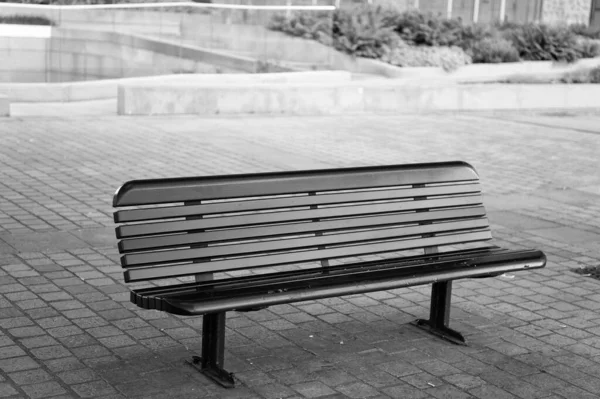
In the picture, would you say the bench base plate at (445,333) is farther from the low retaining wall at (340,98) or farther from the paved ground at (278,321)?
the low retaining wall at (340,98)

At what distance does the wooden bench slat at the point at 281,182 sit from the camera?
14.9 ft

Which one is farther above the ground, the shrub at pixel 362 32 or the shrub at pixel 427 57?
the shrub at pixel 362 32

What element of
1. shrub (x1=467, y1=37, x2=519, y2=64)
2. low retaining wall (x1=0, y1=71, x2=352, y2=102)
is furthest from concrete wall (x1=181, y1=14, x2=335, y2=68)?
shrub (x1=467, y1=37, x2=519, y2=64)

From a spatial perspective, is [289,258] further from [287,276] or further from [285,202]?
[285,202]

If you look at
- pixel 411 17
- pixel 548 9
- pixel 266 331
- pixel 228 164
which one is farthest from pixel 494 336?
pixel 548 9

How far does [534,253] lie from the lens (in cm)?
552

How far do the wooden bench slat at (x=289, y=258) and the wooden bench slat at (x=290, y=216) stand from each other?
0.17 meters

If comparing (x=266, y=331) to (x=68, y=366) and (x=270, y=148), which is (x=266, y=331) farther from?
(x=270, y=148)

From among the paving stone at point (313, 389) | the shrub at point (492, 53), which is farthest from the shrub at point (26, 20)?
the paving stone at point (313, 389)

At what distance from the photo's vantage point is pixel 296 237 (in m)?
5.02

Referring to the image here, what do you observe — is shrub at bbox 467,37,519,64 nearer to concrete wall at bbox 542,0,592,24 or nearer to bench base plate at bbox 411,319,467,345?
concrete wall at bbox 542,0,592,24

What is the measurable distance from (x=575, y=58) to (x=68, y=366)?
64.6 feet

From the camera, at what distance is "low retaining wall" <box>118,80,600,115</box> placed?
14203 millimetres

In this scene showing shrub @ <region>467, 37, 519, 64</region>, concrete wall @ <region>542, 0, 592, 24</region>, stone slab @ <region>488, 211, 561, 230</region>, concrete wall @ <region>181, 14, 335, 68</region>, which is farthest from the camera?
concrete wall @ <region>542, 0, 592, 24</region>
